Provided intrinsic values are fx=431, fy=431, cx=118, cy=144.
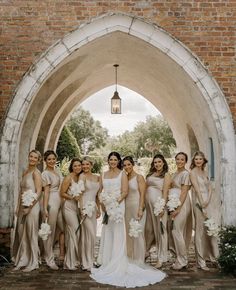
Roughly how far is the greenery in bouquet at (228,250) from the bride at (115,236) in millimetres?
896

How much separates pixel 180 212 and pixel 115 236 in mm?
1091

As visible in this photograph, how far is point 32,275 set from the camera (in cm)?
622

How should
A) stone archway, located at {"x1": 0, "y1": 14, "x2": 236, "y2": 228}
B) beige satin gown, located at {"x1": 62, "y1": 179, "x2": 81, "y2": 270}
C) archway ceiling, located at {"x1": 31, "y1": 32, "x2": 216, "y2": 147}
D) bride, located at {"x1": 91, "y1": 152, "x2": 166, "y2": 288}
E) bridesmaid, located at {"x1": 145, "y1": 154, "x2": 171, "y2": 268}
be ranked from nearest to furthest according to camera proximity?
bride, located at {"x1": 91, "y1": 152, "x2": 166, "y2": 288}
beige satin gown, located at {"x1": 62, "y1": 179, "x2": 81, "y2": 270}
bridesmaid, located at {"x1": 145, "y1": 154, "x2": 171, "y2": 268}
stone archway, located at {"x1": 0, "y1": 14, "x2": 236, "y2": 228}
archway ceiling, located at {"x1": 31, "y1": 32, "x2": 216, "y2": 147}

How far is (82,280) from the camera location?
19.6 feet

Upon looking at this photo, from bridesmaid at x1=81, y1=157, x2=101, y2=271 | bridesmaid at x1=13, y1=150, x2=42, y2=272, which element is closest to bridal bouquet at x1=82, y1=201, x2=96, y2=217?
bridesmaid at x1=81, y1=157, x2=101, y2=271

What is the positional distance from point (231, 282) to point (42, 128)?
635 cm

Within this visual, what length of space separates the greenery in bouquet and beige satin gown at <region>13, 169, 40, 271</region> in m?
2.77

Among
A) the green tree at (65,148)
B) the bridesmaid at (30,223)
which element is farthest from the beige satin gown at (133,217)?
the green tree at (65,148)

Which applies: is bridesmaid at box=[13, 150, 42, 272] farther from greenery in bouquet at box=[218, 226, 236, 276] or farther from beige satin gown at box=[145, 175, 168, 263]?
greenery in bouquet at box=[218, 226, 236, 276]

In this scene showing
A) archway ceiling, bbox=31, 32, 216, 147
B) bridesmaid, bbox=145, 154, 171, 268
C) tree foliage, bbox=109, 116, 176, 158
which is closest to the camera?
bridesmaid, bbox=145, 154, 171, 268

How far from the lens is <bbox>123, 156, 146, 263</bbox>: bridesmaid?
261 inches

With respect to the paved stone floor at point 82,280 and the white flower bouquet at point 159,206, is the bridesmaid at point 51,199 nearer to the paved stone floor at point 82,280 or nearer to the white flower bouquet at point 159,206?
the paved stone floor at point 82,280

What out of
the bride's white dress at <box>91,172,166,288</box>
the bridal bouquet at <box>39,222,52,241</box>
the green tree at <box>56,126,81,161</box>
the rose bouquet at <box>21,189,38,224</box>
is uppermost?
the green tree at <box>56,126,81,161</box>

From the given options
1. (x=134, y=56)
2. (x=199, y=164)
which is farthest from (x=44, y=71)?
(x=199, y=164)
